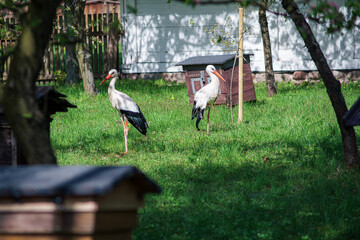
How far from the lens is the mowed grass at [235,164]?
18.0 ft

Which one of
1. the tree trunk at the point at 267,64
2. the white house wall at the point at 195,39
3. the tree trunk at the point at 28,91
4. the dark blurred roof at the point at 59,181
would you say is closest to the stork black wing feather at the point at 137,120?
the tree trunk at the point at 28,91

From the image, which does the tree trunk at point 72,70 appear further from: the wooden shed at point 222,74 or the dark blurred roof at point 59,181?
the dark blurred roof at point 59,181

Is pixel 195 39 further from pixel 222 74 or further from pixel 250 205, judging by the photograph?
pixel 250 205

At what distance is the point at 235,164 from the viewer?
799 cm

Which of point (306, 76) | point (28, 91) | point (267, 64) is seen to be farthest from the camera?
point (306, 76)

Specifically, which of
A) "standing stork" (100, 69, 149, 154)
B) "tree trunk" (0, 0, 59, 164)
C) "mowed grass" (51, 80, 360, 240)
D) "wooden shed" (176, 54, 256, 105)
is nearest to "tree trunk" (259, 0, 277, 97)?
"mowed grass" (51, 80, 360, 240)

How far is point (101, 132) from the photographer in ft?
35.1

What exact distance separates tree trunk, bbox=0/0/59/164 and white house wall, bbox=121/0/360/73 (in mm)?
14761

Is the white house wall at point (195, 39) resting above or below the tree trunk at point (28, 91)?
above

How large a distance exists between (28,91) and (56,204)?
139 cm

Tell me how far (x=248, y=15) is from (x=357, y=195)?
42.2ft

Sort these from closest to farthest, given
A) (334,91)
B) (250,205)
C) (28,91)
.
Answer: (28,91)
(250,205)
(334,91)

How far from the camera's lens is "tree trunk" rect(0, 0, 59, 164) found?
376 centimetres

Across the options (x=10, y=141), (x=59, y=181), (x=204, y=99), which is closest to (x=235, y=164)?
(x=204, y=99)
